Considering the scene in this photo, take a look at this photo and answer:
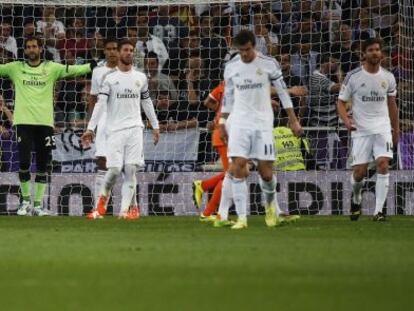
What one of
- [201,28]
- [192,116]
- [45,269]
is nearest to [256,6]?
[201,28]

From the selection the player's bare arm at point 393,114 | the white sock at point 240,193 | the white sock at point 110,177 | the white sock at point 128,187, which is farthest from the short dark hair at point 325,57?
the white sock at point 240,193

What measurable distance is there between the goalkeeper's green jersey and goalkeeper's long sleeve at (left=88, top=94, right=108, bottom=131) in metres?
1.19

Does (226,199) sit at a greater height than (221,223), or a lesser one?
greater

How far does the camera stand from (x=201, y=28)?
758 inches

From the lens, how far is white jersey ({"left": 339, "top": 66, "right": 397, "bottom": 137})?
1441cm

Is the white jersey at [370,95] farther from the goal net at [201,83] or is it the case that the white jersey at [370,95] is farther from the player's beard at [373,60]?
the goal net at [201,83]

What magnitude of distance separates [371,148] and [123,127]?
120 inches

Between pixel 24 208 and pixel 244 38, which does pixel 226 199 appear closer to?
pixel 244 38

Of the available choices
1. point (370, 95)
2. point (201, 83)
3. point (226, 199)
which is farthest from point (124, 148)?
point (201, 83)

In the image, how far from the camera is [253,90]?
40.1 ft

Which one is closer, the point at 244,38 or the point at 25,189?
the point at 244,38

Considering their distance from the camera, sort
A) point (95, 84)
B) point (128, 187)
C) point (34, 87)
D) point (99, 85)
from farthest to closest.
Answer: point (34, 87), point (95, 84), point (99, 85), point (128, 187)

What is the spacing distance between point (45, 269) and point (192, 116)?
35.4ft

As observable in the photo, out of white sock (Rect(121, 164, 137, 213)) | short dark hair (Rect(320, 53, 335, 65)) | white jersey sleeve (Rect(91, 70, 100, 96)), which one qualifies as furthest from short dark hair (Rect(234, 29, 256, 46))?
short dark hair (Rect(320, 53, 335, 65))
